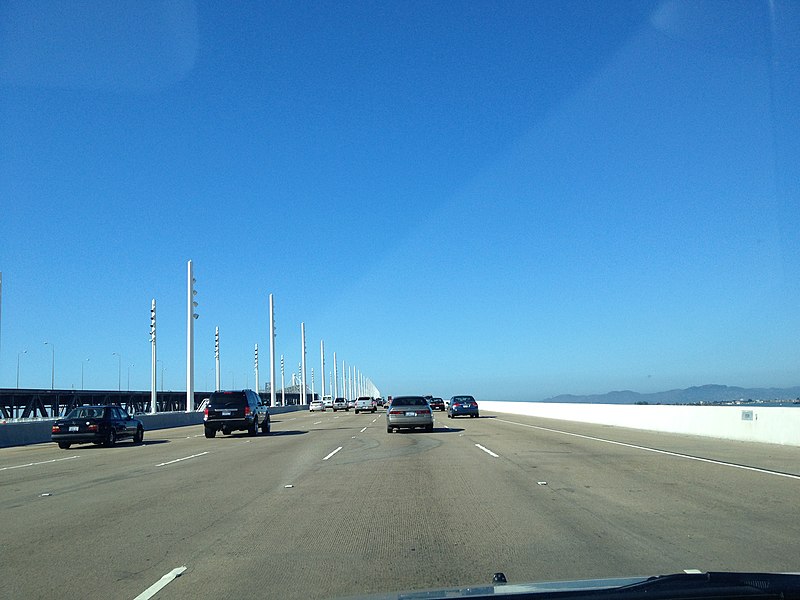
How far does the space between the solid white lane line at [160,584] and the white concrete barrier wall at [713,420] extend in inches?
741

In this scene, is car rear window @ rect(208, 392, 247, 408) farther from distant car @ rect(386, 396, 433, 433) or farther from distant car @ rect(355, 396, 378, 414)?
distant car @ rect(355, 396, 378, 414)

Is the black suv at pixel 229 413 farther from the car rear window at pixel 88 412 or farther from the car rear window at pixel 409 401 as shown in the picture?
the car rear window at pixel 409 401

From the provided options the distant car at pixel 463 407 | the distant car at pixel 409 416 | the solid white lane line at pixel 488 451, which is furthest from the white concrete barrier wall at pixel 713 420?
the distant car at pixel 463 407

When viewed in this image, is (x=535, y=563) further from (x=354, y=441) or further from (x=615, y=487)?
(x=354, y=441)

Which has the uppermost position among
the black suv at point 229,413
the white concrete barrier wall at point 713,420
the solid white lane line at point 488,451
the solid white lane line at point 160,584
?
the black suv at point 229,413

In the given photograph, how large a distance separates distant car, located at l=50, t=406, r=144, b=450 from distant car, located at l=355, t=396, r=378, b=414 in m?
47.1

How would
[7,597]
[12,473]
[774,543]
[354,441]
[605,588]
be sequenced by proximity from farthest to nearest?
[354,441] < [12,473] < [774,543] < [7,597] < [605,588]

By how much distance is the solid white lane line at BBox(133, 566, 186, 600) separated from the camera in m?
6.84

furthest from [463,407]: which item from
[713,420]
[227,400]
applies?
[713,420]

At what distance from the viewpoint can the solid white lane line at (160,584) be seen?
22.5ft

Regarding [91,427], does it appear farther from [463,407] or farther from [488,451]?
[463,407]

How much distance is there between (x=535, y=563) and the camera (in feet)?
24.6

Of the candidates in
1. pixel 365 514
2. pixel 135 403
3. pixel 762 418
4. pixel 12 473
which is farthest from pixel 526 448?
pixel 135 403

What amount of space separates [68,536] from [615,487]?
8893mm
